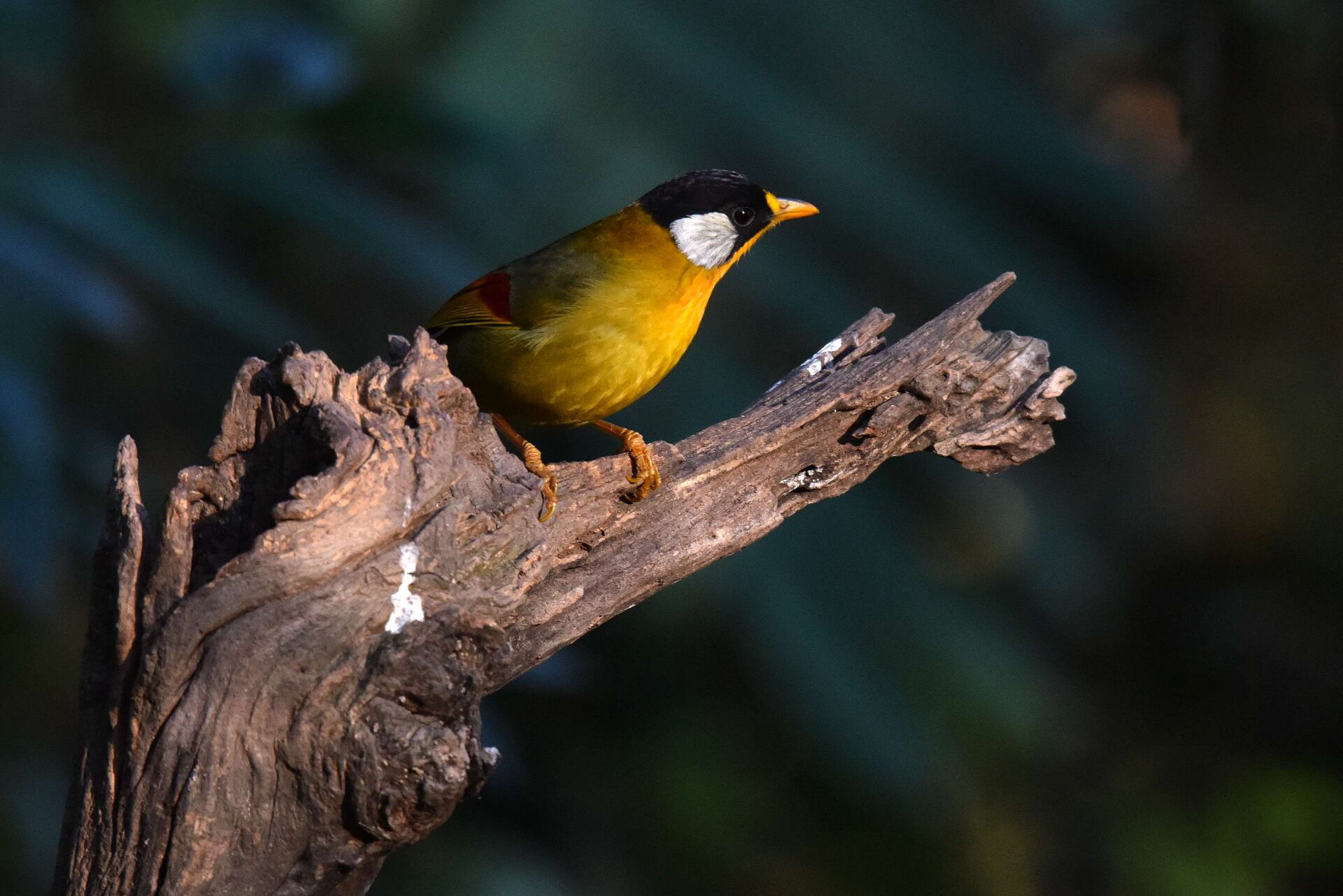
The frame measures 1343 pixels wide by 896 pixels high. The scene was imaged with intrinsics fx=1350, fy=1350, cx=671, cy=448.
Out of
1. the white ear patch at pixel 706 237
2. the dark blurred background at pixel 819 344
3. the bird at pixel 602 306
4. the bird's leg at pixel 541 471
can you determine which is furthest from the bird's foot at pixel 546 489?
the dark blurred background at pixel 819 344

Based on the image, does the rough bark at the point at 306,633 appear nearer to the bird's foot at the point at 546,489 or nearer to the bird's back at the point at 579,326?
the bird's foot at the point at 546,489

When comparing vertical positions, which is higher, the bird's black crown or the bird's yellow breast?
the bird's black crown

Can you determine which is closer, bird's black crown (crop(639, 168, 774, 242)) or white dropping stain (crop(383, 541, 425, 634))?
white dropping stain (crop(383, 541, 425, 634))

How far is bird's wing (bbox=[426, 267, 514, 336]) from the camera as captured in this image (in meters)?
3.97

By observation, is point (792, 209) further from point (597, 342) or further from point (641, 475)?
point (641, 475)

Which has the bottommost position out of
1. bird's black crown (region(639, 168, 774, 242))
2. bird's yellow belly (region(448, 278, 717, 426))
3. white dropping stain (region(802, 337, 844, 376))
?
white dropping stain (region(802, 337, 844, 376))

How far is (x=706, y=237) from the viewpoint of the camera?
4.16 metres

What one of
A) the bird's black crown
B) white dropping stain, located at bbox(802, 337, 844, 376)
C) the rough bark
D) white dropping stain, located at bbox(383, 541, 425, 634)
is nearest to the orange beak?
the bird's black crown

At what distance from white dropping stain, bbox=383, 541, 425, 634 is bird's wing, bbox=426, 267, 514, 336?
1491mm

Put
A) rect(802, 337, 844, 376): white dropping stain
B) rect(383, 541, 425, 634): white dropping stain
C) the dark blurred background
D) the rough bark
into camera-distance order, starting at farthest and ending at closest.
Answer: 1. the dark blurred background
2. rect(802, 337, 844, 376): white dropping stain
3. rect(383, 541, 425, 634): white dropping stain
4. the rough bark

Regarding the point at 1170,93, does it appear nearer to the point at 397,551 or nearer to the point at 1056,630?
the point at 1056,630

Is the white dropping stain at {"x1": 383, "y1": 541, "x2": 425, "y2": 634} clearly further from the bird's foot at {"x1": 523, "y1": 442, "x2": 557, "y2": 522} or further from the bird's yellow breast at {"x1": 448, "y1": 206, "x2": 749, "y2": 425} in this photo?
the bird's yellow breast at {"x1": 448, "y1": 206, "x2": 749, "y2": 425}

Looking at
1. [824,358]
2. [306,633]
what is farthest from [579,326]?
[306,633]

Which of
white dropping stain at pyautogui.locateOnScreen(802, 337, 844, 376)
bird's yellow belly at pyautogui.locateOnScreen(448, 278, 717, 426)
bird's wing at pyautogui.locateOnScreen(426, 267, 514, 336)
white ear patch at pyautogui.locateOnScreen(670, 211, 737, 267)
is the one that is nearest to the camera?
white dropping stain at pyautogui.locateOnScreen(802, 337, 844, 376)
